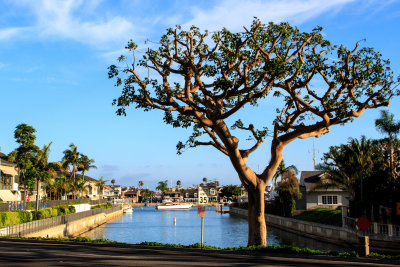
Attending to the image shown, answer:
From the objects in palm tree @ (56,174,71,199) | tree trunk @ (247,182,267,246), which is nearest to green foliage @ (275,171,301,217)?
tree trunk @ (247,182,267,246)

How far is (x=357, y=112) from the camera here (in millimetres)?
23859

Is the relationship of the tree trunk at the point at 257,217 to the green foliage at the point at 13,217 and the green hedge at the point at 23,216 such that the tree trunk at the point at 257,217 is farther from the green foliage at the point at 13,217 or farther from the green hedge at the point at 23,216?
the green foliage at the point at 13,217

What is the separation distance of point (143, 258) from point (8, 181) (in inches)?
2080

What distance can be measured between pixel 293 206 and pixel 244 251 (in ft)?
162

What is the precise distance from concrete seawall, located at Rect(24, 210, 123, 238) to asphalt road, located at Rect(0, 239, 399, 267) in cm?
2048

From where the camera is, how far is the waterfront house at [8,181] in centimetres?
6031

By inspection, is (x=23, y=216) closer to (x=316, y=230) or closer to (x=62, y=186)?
(x=316, y=230)

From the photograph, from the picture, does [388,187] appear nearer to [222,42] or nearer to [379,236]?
[379,236]

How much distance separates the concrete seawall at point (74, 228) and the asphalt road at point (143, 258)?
2048 centimetres

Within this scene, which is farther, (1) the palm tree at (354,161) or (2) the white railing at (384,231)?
(1) the palm tree at (354,161)

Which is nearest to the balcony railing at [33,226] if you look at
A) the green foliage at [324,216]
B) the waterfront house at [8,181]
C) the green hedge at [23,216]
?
the green hedge at [23,216]

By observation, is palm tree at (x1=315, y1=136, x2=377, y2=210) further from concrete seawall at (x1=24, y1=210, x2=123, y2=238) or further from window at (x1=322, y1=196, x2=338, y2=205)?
concrete seawall at (x1=24, y1=210, x2=123, y2=238)

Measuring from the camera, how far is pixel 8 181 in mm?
63438

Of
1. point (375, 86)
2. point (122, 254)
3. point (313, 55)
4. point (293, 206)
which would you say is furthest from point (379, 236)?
point (293, 206)
